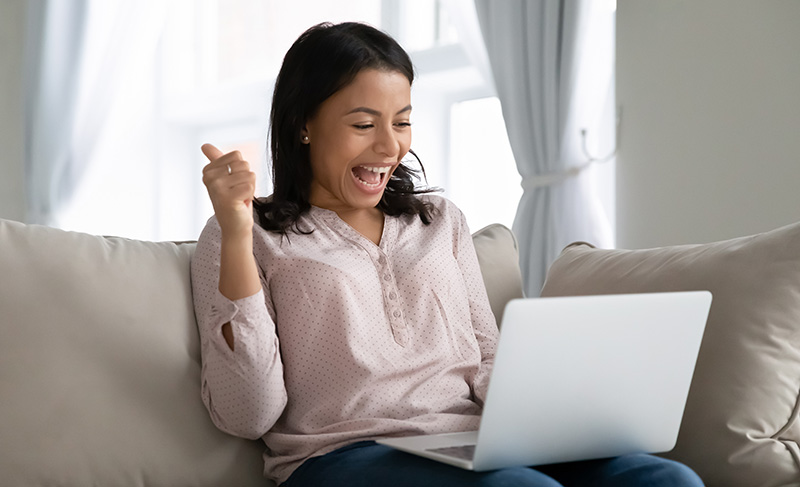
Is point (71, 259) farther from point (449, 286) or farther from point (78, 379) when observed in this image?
point (449, 286)

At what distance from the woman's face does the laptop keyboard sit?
540mm

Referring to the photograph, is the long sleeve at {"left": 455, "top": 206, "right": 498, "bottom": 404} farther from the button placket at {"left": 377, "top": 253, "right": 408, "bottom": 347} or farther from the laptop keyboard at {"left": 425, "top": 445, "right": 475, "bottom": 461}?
the laptop keyboard at {"left": 425, "top": 445, "right": 475, "bottom": 461}

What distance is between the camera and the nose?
142cm

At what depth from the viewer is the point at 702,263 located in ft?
4.54

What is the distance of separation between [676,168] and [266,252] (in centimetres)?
126

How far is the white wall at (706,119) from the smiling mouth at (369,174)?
3.38 ft

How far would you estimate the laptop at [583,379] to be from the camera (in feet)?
2.99

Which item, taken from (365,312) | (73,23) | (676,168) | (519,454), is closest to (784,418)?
(519,454)

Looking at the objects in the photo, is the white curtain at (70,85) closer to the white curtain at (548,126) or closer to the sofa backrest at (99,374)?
the white curtain at (548,126)

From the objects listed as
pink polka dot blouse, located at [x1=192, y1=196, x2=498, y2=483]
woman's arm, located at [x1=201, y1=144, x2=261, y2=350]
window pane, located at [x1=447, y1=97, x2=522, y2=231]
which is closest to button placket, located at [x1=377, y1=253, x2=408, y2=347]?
pink polka dot blouse, located at [x1=192, y1=196, x2=498, y2=483]

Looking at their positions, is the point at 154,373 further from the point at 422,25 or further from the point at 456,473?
the point at 422,25

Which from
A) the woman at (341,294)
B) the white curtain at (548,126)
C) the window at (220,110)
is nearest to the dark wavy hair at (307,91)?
the woman at (341,294)

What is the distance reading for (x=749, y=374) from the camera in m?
1.27

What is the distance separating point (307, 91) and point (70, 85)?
2.60 m
